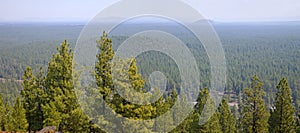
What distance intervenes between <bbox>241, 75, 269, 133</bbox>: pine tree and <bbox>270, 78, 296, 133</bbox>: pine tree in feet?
1.86

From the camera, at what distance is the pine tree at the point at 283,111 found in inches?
719

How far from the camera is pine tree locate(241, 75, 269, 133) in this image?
1881 centimetres

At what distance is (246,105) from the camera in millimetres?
19250

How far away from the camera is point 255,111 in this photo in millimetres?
19047

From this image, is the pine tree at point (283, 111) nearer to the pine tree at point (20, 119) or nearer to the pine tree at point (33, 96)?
the pine tree at point (33, 96)

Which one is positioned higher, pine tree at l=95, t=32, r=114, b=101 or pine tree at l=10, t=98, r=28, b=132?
pine tree at l=95, t=32, r=114, b=101

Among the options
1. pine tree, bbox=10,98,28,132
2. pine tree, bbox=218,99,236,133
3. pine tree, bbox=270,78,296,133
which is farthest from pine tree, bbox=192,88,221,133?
pine tree, bbox=10,98,28,132

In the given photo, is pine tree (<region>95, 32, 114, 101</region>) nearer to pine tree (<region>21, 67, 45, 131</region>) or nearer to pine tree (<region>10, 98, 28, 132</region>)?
pine tree (<region>21, 67, 45, 131</region>)

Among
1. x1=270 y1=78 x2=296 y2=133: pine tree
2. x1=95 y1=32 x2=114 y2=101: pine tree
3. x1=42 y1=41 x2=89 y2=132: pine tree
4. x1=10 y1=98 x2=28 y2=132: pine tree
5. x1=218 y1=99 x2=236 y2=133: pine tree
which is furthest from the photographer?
x1=218 y1=99 x2=236 y2=133: pine tree

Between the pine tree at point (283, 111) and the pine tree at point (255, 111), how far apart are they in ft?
1.86

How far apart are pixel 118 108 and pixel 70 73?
159 inches

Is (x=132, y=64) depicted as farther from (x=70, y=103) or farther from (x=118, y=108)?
(x=70, y=103)

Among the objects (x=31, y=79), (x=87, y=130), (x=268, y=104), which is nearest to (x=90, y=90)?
(x=87, y=130)

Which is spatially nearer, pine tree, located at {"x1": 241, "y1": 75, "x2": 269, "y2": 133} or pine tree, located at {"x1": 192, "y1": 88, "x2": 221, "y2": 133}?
pine tree, located at {"x1": 192, "y1": 88, "x2": 221, "y2": 133}
